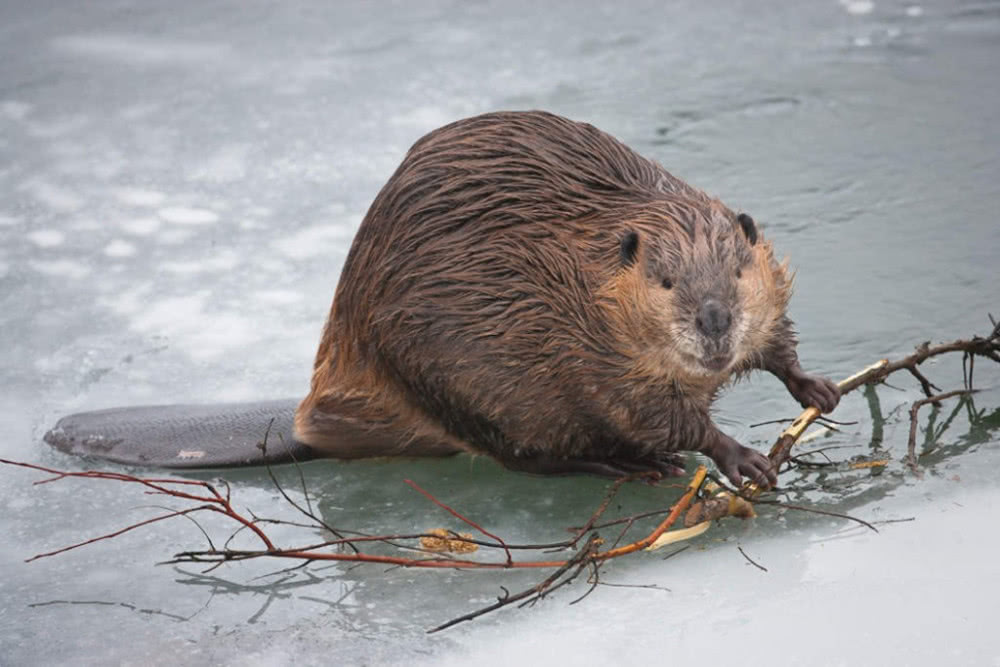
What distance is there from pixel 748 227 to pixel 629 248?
0.82 feet

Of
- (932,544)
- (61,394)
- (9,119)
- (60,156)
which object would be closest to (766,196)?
(932,544)

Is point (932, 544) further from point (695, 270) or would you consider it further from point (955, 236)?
point (955, 236)

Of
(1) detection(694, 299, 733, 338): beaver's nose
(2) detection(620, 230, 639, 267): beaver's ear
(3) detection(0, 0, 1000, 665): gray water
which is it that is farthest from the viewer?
(2) detection(620, 230, 639, 267): beaver's ear

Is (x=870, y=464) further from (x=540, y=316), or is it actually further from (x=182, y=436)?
(x=182, y=436)

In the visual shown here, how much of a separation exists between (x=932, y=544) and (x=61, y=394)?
7.45ft

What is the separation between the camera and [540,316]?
2969 mm

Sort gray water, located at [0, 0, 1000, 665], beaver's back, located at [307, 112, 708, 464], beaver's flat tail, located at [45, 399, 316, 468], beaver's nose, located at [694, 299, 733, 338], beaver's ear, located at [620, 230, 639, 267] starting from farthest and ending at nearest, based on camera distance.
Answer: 1. beaver's flat tail, located at [45, 399, 316, 468]
2. beaver's back, located at [307, 112, 708, 464]
3. beaver's ear, located at [620, 230, 639, 267]
4. beaver's nose, located at [694, 299, 733, 338]
5. gray water, located at [0, 0, 1000, 665]

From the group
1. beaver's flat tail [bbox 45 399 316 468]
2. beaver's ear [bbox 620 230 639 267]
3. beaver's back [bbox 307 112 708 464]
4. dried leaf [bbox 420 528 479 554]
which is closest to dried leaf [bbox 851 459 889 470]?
beaver's back [bbox 307 112 708 464]

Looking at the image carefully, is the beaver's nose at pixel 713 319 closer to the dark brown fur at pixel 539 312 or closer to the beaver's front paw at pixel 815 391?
the dark brown fur at pixel 539 312

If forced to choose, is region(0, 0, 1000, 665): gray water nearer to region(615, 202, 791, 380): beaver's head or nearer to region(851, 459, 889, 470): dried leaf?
region(851, 459, 889, 470): dried leaf

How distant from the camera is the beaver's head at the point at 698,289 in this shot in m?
2.67

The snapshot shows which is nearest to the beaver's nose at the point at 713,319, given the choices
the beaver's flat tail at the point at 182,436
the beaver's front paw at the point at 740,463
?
the beaver's front paw at the point at 740,463

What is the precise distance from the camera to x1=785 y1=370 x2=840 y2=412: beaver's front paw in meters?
3.04

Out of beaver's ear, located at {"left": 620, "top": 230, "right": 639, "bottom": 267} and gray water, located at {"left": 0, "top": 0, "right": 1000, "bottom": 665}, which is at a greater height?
beaver's ear, located at {"left": 620, "top": 230, "right": 639, "bottom": 267}
